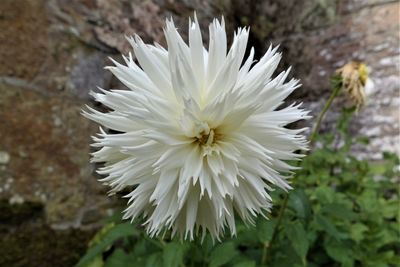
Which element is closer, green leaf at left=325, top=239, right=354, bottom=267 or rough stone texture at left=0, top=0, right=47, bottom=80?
green leaf at left=325, top=239, right=354, bottom=267

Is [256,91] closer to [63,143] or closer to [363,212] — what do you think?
[363,212]

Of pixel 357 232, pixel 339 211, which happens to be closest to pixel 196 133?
pixel 339 211

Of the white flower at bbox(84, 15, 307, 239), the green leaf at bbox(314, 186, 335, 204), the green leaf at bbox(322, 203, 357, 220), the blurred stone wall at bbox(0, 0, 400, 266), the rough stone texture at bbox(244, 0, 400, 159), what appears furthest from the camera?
the rough stone texture at bbox(244, 0, 400, 159)

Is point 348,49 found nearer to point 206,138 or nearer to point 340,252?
point 340,252

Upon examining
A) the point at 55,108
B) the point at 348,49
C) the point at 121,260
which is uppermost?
the point at 348,49

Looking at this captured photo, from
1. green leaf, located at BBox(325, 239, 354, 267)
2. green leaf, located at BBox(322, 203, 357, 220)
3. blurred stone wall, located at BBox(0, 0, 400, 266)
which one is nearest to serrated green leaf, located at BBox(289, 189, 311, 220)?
green leaf, located at BBox(322, 203, 357, 220)

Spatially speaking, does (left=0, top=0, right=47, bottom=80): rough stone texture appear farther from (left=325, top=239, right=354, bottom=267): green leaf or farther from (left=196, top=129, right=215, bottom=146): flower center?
(left=325, top=239, right=354, bottom=267): green leaf
